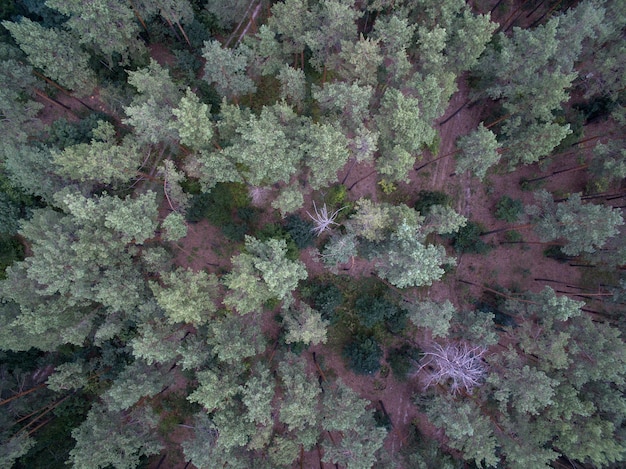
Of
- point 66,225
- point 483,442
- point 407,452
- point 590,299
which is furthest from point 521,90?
point 66,225

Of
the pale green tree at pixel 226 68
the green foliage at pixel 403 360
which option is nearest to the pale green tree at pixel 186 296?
the pale green tree at pixel 226 68

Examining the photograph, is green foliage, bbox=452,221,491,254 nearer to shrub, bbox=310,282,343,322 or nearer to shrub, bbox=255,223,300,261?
shrub, bbox=310,282,343,322

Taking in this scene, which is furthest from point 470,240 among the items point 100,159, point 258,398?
point 100,159

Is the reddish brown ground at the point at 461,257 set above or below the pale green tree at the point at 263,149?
below

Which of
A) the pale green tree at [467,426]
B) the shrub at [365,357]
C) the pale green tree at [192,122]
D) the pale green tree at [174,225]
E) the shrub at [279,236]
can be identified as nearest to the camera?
the pale green tree at [192,122]

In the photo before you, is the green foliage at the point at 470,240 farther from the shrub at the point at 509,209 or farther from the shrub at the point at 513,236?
the shrub at the point at 513,236

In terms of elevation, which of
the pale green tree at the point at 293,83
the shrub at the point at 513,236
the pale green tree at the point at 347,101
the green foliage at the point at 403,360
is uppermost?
the pale green tree at the point at 293,83
